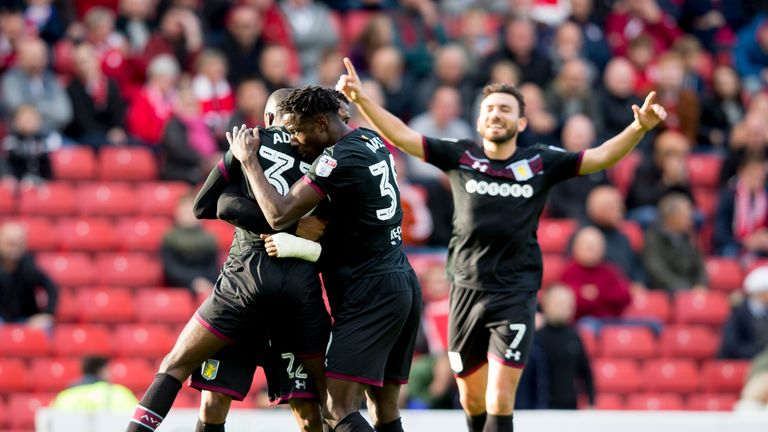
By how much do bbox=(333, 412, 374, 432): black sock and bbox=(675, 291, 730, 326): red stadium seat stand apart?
26.1 ft

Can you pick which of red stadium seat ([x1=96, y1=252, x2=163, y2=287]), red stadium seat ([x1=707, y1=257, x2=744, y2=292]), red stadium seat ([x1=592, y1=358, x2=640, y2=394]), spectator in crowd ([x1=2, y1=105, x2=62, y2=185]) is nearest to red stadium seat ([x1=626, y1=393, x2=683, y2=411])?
red stadium seat ([x1=592, y1=358, x2=640, y2=394])

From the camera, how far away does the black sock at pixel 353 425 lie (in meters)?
7.44

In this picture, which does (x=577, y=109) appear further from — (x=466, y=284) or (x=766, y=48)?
(x=466, y=284)

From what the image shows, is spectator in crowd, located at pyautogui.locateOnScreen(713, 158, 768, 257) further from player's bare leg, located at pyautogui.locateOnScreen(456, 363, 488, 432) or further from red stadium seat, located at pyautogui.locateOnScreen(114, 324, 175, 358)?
A: player's bare leg, located at pyautogui.locateOnScreen(456, 363, 488, 432)

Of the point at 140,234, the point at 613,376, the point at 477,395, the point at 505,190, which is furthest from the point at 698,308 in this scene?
the point at 505,190

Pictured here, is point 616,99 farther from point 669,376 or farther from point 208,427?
point 208,427

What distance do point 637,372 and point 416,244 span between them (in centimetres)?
262

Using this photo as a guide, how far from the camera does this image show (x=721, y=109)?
17.2m

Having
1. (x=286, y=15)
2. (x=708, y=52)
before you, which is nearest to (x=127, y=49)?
(x=286, y=15)

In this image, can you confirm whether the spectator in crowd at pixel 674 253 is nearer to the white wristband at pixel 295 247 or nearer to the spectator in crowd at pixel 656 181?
the spectator in crowd at pixel 656 181

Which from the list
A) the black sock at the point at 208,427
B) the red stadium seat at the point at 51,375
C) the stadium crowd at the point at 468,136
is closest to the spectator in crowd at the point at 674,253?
the stadium crowd at the point at 468,136

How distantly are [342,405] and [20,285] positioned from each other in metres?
6.76

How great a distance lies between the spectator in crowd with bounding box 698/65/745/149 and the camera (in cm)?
1698

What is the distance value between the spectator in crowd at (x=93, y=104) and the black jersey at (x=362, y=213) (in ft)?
25.4
